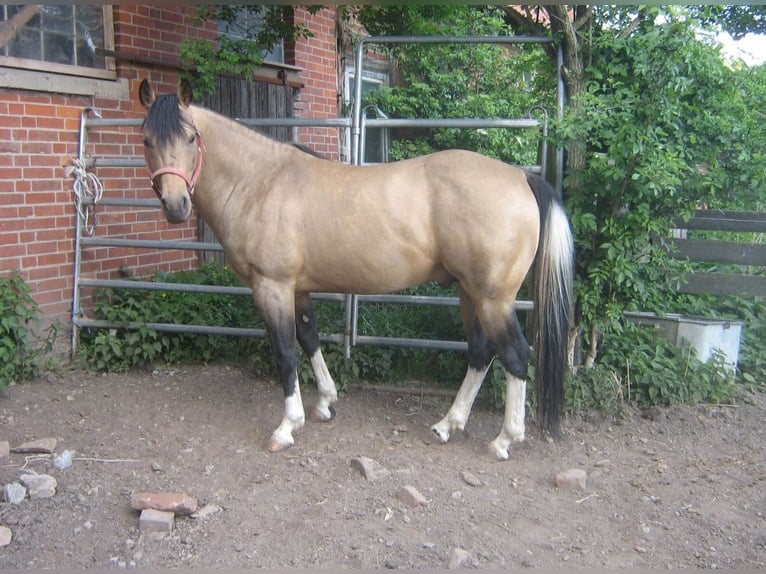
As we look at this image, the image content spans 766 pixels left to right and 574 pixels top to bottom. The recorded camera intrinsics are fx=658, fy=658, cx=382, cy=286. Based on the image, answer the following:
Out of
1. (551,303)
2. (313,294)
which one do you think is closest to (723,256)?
(551,303)

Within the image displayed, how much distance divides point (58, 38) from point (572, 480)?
15.7 feet

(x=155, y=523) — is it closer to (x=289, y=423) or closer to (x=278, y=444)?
(x=278, y=444)

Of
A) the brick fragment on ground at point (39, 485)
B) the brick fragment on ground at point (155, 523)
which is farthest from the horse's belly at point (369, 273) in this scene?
the brick fragment on ground at point (39, 485)

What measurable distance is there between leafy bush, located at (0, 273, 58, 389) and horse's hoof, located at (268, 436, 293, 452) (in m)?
1.99

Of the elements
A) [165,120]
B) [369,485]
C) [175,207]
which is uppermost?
[165,120]

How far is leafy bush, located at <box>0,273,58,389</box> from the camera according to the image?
444 cm

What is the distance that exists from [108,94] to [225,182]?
2.11m

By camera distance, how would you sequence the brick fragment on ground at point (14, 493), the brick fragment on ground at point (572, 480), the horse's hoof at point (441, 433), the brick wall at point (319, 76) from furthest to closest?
the brick wall at point (319, 76)
the horse's hoof at point (441, 433)
the brick fragment on ground at point (572, 480)
the brick fragment on ground at point (14, 493)

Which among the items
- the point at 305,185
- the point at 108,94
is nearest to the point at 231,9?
the point at 108,94

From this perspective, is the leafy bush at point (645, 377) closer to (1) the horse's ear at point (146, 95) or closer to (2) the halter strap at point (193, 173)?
(2) the halter strap at point (193, 173)

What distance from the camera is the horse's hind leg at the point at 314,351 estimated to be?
4137mm

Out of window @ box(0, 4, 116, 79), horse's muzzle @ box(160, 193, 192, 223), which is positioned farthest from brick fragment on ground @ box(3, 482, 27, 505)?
window @ box(0, 4, 116, 79)

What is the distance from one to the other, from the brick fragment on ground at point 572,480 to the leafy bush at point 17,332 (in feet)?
11.8

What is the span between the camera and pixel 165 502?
292 cm
